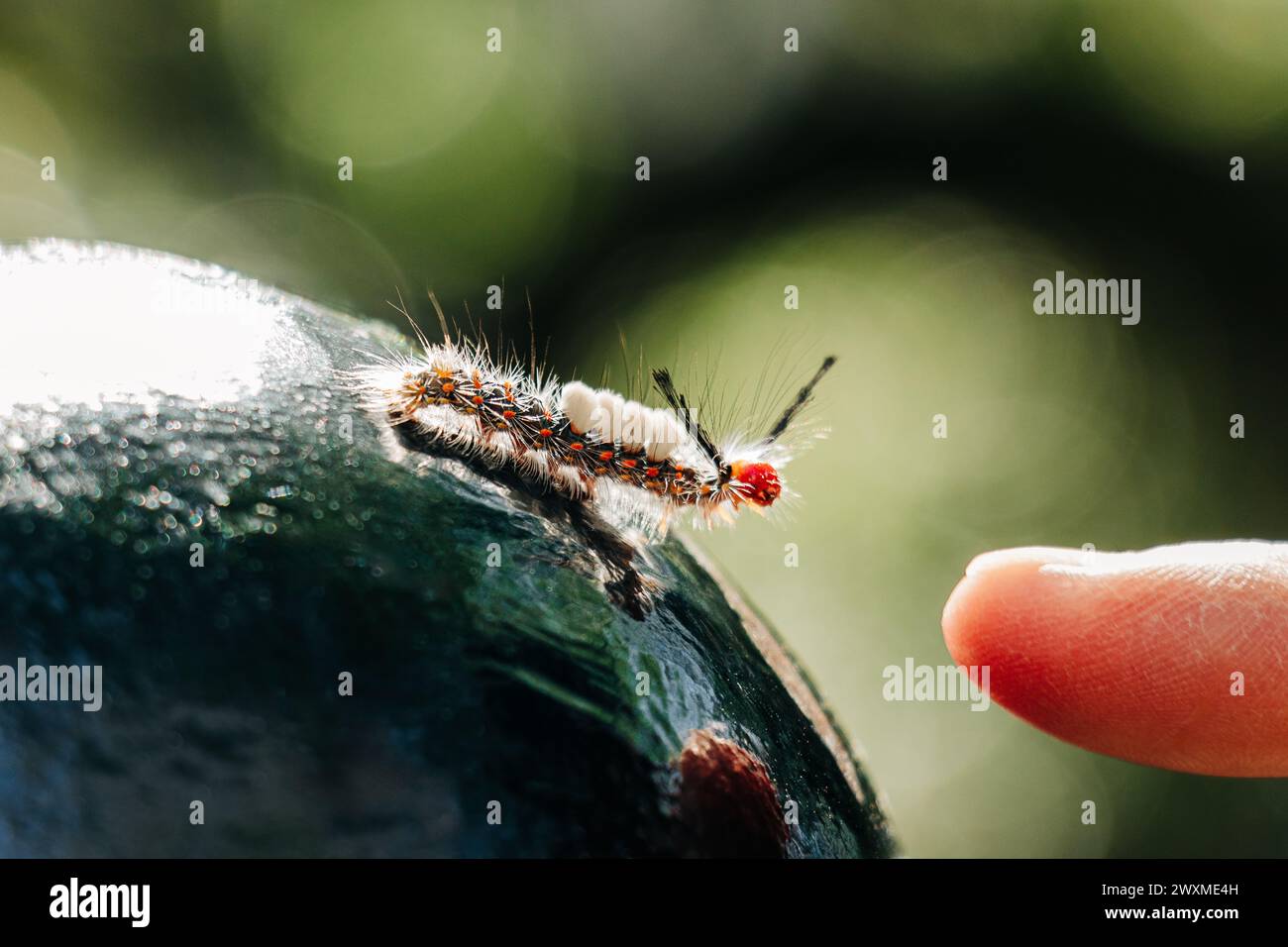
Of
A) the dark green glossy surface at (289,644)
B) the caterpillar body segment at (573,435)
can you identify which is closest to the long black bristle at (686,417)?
the caterpillar body segment at (573,435)

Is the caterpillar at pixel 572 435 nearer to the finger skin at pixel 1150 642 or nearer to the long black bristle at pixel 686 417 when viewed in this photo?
the long black bristle at pixel 686 417

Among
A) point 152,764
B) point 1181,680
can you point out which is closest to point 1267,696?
point 1181,680

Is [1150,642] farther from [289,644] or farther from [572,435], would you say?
[289,644]

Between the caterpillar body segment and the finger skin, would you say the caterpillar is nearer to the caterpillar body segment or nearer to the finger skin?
the caterpillar body segment

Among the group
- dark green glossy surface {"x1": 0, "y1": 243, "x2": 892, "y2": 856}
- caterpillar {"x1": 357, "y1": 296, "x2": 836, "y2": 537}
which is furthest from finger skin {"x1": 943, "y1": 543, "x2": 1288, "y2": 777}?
dark green glossy surface {"x1": 0, "y1": 243, "x2": 892, "y2": 856}
